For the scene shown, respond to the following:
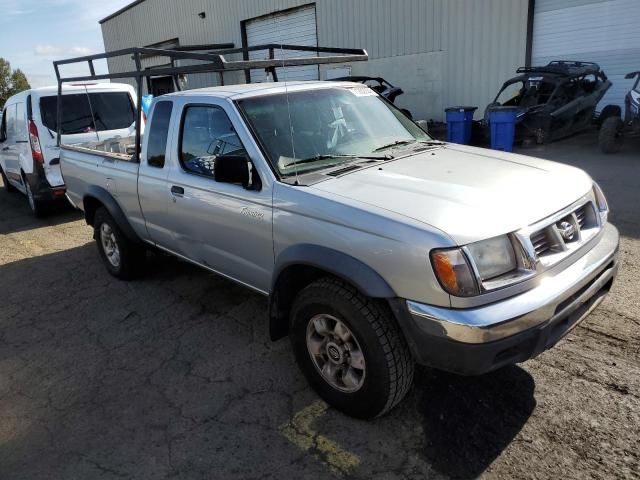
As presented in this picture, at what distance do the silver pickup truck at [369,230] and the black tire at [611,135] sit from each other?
7.12 metres

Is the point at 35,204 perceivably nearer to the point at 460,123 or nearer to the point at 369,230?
the point at 369,230

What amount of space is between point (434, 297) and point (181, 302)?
301 cm

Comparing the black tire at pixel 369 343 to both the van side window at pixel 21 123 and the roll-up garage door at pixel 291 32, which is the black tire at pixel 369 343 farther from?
the roll-up garage door at pixel 291 32

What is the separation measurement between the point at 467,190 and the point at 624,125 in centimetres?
858

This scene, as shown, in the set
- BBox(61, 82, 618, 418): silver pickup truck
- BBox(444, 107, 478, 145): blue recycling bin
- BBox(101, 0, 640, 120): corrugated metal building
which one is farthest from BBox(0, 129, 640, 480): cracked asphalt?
BBox(101, 0, 640, 120): corrugated metal building

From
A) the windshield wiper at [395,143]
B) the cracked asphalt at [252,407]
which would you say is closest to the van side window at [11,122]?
the cracked asphalt at [252,407]

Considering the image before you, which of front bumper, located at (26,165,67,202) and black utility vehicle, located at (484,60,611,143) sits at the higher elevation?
black utility vehicle, located at (484,60,611,143)

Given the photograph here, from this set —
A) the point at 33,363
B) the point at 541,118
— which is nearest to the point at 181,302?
the point at 33,363

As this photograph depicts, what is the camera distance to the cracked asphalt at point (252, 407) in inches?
100

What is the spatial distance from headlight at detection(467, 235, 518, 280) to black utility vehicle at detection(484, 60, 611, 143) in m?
8.75

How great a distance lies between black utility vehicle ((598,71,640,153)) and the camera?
9188 millimetres

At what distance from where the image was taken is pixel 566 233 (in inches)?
106

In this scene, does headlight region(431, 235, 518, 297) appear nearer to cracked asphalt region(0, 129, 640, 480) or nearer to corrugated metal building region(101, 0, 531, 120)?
cracked asphalt region(0, 129, 640, 480)

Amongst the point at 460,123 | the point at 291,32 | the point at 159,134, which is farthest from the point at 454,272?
→ the point at 291,32
